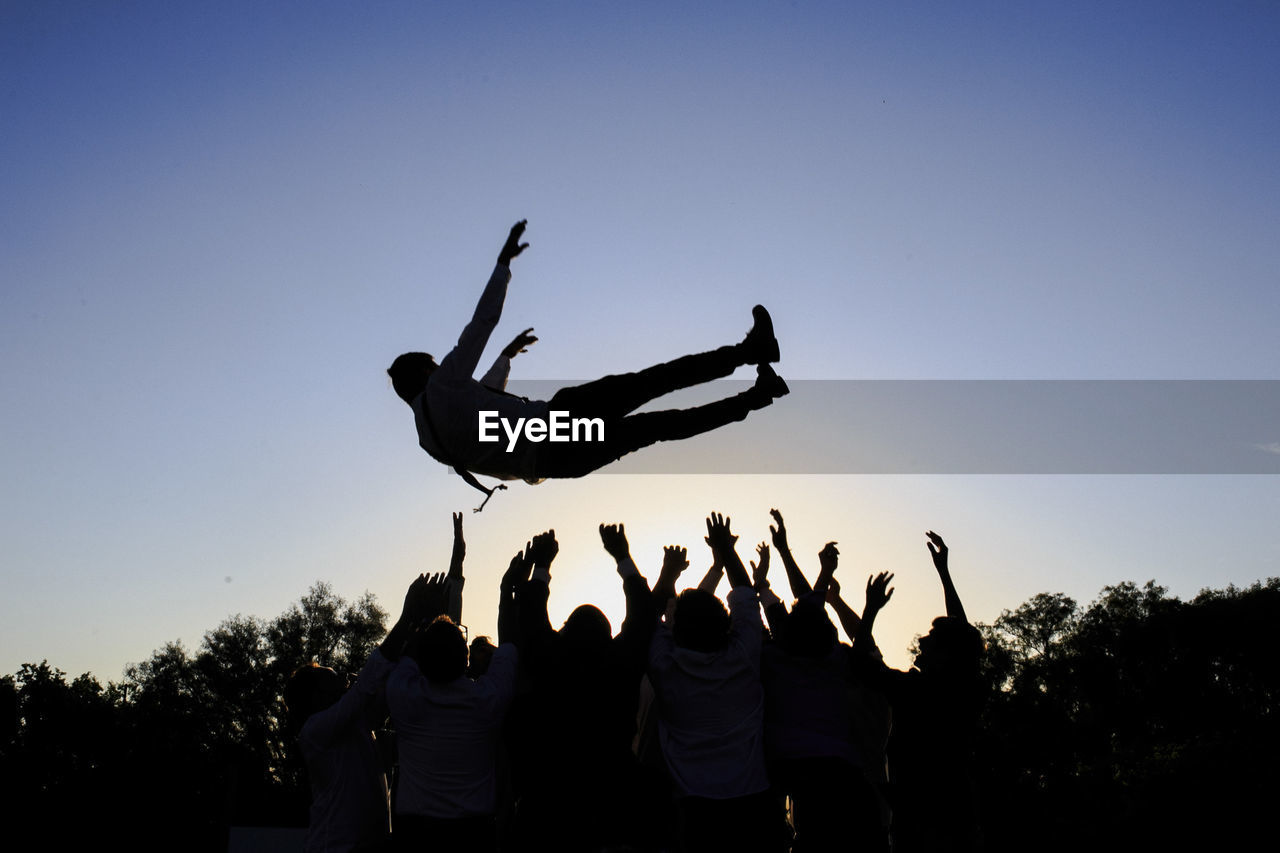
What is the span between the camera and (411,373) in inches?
258

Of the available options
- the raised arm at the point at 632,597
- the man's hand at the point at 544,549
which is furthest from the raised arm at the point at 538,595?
the raised arm at the point at 632,597

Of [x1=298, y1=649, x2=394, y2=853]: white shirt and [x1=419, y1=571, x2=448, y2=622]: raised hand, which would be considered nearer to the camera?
[x1=298, y1=649, x2=394, y2=853]: white shirt

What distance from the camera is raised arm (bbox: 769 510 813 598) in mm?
5910

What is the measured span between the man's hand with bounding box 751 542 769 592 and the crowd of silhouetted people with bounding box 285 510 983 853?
1053mm

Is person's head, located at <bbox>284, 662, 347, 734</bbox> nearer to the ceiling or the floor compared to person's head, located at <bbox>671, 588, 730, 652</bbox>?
nearer to the floor

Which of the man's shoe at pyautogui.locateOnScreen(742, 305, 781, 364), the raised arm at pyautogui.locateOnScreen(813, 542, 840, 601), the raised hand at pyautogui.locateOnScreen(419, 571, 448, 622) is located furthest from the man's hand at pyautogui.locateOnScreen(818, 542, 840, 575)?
the raised hand at pyautogui.locateOnScreen(419, 571, 448, 622)

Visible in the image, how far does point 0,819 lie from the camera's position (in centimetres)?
3716

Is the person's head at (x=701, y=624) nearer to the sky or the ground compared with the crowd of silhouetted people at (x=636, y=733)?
nearer to the sky

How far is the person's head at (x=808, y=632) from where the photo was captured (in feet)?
16.5

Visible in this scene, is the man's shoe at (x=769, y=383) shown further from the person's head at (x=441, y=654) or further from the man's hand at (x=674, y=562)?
the person's head at (x=441, y=654)

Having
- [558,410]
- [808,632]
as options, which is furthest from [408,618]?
[808,632]

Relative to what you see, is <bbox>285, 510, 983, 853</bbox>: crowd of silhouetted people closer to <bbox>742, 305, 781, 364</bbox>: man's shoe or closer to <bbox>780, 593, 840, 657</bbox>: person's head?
<bbox>780, 593, 840, 657</bbox>: person's head

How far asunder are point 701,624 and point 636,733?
0.73 metres

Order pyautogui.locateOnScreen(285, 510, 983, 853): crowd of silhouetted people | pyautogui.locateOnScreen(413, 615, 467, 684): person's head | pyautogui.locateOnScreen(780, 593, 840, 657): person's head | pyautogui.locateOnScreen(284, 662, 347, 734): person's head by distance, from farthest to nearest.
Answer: pyautogui.locateOnScreen(284, 662, 347, 734): person's head < pyautogui.locateOnScreen(780, 593, 840, 657): person's head < pyautogui.locateOnScreen(413, 615, 467, 684): person's head < pyautogui.locateOnScreen(285, 510, 983, 853): crowd of silhouetted people
